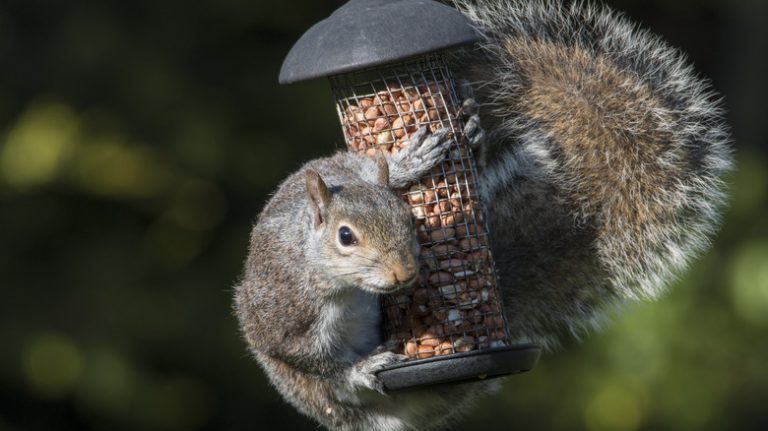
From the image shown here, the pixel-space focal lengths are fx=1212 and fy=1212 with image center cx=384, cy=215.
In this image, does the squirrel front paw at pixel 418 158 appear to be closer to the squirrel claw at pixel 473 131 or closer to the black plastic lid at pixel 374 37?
the squirrel claw at pixel 473 131

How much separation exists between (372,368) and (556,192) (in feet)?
2.06

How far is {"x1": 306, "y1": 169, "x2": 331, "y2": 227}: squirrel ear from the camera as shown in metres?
2.20

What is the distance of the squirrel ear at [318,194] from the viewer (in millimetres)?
2195

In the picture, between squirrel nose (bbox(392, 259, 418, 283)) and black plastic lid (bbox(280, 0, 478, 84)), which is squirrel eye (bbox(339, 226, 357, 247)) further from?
black plastic lid (bbox(280, 0, 478, 84))

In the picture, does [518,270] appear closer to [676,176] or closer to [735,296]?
[676,176]

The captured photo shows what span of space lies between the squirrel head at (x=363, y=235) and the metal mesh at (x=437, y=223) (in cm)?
18

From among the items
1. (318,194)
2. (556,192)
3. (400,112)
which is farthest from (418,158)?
(556,192)

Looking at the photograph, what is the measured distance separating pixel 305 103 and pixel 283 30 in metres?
0.31

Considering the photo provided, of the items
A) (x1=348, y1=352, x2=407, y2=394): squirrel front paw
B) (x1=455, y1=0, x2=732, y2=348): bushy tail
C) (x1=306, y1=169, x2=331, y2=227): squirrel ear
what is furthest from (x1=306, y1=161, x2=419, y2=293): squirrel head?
(x1=455, y1=0, x2=732, y2=348): bushy tail

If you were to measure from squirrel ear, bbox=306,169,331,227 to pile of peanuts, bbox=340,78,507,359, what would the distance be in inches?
8.3

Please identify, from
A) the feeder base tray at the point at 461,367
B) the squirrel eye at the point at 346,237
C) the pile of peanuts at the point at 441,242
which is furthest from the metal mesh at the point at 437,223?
the squirrel eye at the point at 346,237

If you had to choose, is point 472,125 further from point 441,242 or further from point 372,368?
point 372,368

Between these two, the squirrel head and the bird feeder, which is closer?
the squirrel head

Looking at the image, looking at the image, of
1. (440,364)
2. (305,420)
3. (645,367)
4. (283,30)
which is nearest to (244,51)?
(283,30)
